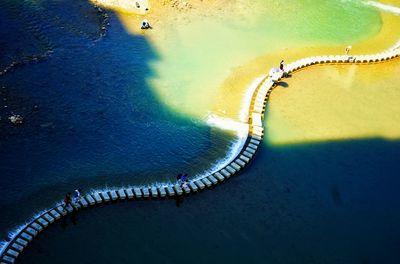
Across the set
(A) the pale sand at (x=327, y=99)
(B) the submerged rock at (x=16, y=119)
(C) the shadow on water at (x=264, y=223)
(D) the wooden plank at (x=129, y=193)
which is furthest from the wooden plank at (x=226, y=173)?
(B) the submerged rock at (x=16, y=119)

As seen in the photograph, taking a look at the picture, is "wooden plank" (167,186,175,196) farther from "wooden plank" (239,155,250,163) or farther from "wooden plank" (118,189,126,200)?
"wooden plank" (239,155,250,163)

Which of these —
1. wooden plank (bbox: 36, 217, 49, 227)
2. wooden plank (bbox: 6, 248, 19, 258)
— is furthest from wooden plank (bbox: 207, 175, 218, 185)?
wooden plank (bbox: 6, 248, 19, 258)

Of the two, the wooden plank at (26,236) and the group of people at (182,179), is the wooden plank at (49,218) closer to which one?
the wooden plank at (26,236)

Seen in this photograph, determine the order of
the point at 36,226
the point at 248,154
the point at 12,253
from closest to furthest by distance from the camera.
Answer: the point at 12,253, the point at 36,226, the point at 248,154

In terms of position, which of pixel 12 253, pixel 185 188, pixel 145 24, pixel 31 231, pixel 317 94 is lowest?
pixel 12 253

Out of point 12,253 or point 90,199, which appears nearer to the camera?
point 12,253

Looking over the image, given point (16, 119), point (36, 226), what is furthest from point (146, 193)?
point (16, 119)

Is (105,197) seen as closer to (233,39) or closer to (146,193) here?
(146,193)
